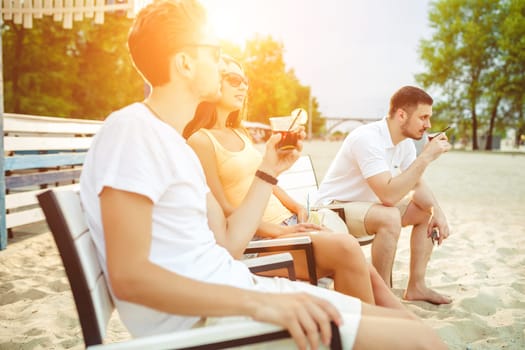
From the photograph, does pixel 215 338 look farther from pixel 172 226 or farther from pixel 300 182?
pixel 300 182

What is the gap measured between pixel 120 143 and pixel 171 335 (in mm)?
524

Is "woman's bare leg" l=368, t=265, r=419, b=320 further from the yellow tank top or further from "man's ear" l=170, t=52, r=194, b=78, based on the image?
"man's ear" l=170, t=52, r=194, b=78

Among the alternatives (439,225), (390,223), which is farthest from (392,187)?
(439,225)

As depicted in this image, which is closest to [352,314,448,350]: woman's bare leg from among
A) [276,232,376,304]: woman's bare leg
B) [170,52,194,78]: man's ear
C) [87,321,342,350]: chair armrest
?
[87,321,342,350]: chair armrest

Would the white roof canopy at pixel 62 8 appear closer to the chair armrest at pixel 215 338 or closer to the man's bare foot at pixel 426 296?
the man's bare foot at pixel 426 296

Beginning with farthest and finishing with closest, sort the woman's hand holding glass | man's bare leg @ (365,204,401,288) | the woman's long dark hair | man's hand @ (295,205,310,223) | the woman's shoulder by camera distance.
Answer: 1. man's bare leg @ (365,204,401,288)
2. man's hand @ (295,205,310,223)
3. the woman's long dark hair
4. the woman's shoulder
5. the woman's hand holding glass

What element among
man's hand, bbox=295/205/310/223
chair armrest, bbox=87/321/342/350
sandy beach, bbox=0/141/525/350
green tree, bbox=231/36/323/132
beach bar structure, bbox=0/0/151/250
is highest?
green tree, bbox=231/36/323/132

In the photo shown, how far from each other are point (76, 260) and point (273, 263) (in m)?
1.18

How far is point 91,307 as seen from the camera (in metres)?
1.25

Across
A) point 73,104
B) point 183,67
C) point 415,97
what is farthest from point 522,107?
point 183,67

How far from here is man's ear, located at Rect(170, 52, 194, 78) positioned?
1440 mm

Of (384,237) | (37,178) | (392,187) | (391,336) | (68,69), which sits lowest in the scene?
(37,178)

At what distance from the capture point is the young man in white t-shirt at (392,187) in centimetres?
344

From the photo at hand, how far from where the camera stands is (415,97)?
382 cm
